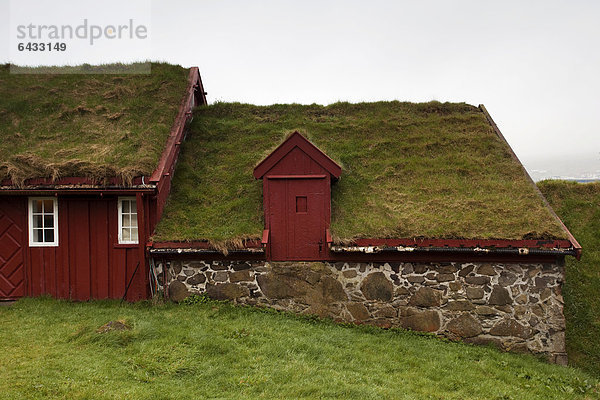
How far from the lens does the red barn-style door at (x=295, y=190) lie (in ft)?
33.9

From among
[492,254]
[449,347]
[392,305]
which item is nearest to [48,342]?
[392,305]

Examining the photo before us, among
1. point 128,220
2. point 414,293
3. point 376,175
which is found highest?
point 376,175

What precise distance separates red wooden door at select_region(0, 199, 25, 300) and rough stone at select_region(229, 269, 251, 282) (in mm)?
5580

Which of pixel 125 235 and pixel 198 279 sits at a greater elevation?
pixel 125 235

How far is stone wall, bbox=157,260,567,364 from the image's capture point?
9.42 m

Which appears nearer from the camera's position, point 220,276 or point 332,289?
point 332,289

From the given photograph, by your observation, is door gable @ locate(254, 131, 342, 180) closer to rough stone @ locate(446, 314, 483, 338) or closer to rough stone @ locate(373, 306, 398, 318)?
rough stone @ locate(373, 306, 398, 318)

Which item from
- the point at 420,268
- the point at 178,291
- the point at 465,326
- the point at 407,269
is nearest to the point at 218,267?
the point at 178,291

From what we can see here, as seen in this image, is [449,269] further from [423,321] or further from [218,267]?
[218,267]

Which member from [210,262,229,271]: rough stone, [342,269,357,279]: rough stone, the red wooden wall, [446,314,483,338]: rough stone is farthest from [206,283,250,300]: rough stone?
[446,314,483,338]: rough stone

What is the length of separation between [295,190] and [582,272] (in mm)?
9044

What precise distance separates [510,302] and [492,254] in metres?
1.20

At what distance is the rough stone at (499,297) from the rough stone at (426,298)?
1.19 meters

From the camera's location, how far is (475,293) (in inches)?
377
